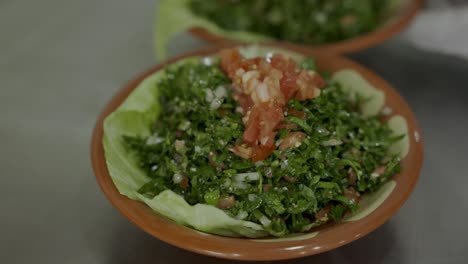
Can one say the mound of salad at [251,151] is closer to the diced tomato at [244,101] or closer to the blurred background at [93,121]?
the diced tomato at [244,101]

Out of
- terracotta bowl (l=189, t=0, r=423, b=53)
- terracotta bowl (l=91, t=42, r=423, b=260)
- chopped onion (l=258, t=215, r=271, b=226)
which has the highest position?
terracotta bowl (l=189, t=0, r=423, b=53)

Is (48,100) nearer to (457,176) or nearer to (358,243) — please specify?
(358,243)

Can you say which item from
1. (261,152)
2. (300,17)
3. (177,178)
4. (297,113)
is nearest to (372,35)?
(300,17)

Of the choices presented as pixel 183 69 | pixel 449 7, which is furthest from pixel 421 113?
pixel 183 69

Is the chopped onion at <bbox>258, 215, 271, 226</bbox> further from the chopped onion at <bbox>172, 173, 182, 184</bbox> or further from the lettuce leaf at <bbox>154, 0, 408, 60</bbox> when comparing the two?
the lettuce leaf at <bbox>154, 0, 408, 60</bbox>

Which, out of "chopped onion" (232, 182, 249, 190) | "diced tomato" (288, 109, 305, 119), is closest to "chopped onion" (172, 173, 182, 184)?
"chopped onion" (232, 182, 249, 190)
